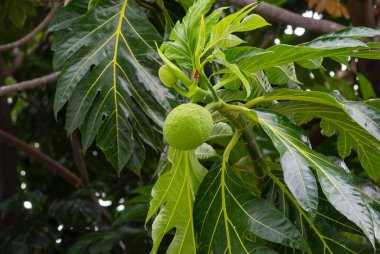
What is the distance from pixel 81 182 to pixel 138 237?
392mm

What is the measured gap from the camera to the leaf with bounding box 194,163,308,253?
968mm

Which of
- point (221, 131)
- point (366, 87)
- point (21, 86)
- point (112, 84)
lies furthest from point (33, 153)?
point (221, 131)

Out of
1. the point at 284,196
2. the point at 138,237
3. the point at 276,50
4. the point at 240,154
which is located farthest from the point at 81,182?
the point at 276,50

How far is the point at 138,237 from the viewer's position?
6.14 ft

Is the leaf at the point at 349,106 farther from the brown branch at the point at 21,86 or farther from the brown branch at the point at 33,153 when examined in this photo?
the brown branch at the point at 33,153

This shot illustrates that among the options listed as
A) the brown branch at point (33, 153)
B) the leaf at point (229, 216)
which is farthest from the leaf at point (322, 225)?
the brown branch at point (33, 153)

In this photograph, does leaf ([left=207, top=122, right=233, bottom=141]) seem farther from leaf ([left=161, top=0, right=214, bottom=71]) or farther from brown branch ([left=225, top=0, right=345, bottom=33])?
brown branch ([left=225, top=0, right=345, bottom=33])

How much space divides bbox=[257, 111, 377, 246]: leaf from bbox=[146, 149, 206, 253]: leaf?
0.15 meters

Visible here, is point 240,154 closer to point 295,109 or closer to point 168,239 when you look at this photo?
point 168,239

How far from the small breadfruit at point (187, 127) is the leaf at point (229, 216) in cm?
18

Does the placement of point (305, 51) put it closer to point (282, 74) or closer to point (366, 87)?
point (282, 74)

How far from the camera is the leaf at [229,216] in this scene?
968 mm

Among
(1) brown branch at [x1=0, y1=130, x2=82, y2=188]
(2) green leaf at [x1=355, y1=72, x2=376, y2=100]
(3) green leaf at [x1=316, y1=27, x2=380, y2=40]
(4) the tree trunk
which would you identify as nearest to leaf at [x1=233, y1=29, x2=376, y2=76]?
(3) green leaf at [x1=316, y1=27, x2=380, y2=40]

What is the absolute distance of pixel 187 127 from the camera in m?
0.81
